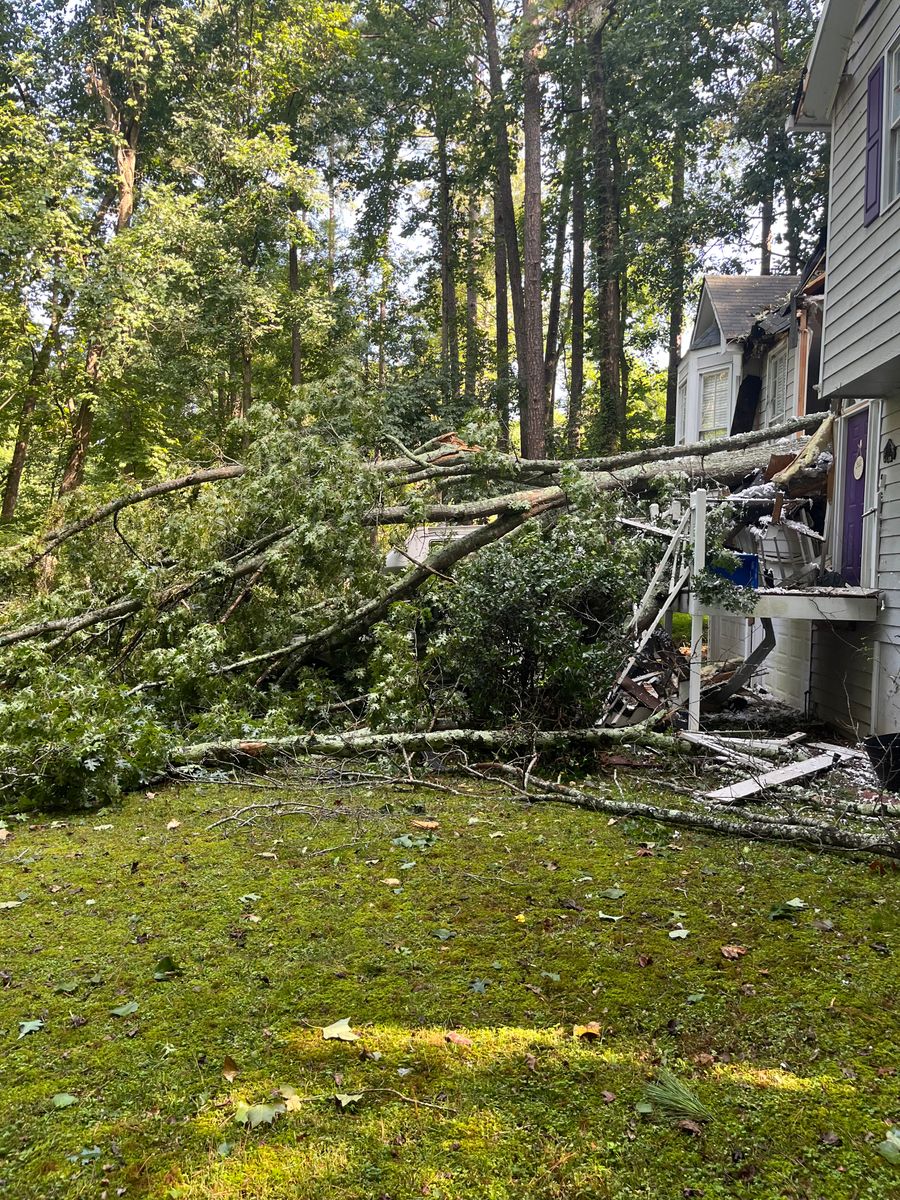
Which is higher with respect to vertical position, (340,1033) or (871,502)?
(871,502)

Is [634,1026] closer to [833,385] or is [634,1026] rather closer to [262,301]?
[833,385]

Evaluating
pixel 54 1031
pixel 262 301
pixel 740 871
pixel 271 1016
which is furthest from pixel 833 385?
pixel 262 301

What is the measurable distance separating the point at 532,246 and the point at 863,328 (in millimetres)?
10396

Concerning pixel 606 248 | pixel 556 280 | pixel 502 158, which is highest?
pixel 502 158

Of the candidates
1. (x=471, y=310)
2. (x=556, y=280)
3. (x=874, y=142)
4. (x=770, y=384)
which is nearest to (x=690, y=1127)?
(x=874, y=142)

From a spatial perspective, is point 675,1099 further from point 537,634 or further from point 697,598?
point 697,598

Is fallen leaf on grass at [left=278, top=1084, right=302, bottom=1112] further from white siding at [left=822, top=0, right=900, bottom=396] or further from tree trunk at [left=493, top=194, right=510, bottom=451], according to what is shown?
tree trunk at [left=493, top=194, right=510, bottom=451]

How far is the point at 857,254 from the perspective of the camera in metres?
7.57

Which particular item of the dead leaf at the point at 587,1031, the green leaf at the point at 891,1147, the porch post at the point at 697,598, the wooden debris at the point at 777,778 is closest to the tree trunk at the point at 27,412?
the porch post at the point at 697,598

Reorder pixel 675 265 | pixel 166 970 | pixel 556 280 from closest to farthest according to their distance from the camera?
pixel 166 970 → pixel 675 265 → pixel 556 280

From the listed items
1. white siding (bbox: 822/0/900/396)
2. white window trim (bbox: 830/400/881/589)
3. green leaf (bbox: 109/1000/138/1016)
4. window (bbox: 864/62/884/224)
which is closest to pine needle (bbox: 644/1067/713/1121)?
green leaf (bbox: 109/1000/138/1016)

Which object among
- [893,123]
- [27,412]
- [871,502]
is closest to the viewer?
[893,123]

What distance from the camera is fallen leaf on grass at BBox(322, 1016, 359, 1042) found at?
2.62 meters

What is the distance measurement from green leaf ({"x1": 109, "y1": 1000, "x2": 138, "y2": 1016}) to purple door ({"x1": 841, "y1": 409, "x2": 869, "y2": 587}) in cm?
757
